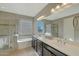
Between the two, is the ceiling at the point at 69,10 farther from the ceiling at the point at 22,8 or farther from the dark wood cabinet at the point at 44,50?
the dark wood cabinet at the point at 44,50

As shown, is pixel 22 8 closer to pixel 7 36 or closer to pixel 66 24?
pixel 7 36

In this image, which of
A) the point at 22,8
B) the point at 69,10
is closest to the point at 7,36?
the point at 22,8

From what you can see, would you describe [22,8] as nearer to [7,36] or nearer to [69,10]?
[7,36]

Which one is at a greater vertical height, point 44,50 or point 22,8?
point 22,8

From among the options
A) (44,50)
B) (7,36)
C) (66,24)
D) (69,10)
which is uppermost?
(69,10)

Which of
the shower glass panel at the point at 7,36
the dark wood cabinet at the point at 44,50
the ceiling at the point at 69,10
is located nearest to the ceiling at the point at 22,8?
the shower glass panel at the point at 7,36

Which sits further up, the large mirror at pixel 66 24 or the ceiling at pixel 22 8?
the ceiling at pixel 22 8

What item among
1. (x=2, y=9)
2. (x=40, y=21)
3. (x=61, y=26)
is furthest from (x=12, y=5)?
(x=61, y=26)

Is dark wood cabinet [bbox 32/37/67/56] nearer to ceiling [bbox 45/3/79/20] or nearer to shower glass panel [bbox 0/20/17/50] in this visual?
shower glass panel [bbox 0/20/17/50]

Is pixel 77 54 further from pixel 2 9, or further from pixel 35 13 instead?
pixel 2 9

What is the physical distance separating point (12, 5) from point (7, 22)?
0.41 meters

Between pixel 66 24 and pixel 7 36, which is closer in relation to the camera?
pixel 66 24

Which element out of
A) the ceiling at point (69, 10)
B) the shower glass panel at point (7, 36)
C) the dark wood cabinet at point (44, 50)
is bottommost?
the dark wood cabinet at point (44, 50)

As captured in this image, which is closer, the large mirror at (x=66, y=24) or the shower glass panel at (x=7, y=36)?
the large mirror at (x=66, y=24)
